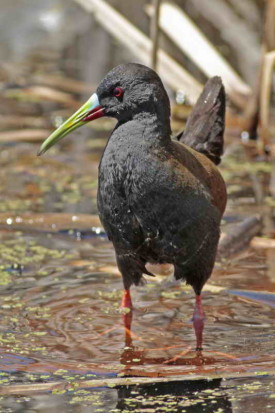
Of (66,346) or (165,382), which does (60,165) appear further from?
(165,382)

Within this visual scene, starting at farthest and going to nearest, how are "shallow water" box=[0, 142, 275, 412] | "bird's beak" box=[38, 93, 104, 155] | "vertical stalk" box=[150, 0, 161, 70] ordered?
"vertical stalk" box=[150, 0, 161, 70] < "bird's beak" box=[38, 93, 104, 155] < "shallow water" box=[0, 142, 275, 412]

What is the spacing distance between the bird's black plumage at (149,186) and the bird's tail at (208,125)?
2.35 feet

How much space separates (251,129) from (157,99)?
4172 millimetres

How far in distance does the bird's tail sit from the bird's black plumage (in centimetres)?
72

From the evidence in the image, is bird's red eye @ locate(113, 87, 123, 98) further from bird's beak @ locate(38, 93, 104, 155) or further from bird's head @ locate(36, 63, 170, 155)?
bird's beak @ locate(38, 93, 104, 155)

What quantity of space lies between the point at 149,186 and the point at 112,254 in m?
1.65

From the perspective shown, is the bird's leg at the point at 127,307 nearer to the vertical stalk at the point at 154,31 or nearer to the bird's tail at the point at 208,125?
the bird's tail at the point at 208,125

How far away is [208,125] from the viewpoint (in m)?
5.49

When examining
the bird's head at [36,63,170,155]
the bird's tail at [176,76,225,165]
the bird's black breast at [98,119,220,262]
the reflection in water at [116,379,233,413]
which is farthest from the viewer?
the bird's tail at [176,76,225,165]

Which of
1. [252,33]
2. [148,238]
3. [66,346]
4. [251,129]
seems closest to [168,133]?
[148,238]

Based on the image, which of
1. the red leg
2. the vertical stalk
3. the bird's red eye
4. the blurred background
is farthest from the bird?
the vertical stalk

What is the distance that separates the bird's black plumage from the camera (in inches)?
173

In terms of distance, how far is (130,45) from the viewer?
29.0ft

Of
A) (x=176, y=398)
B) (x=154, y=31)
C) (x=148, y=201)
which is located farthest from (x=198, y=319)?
(x=154, y=31)
